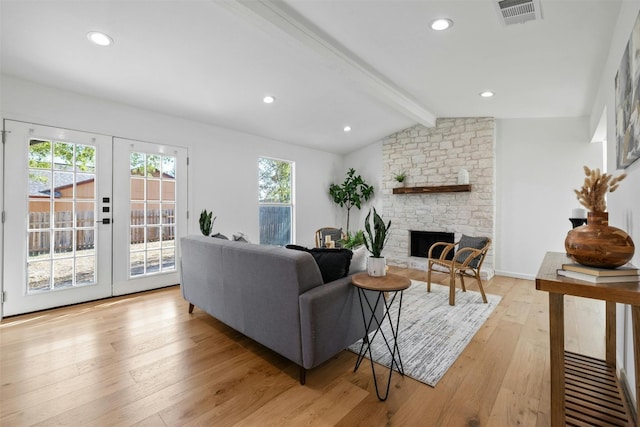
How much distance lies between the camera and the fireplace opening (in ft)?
17.7

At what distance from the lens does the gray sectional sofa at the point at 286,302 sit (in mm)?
1869

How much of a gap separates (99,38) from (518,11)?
3.35 metres

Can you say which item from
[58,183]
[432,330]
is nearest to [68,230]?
[58,183]

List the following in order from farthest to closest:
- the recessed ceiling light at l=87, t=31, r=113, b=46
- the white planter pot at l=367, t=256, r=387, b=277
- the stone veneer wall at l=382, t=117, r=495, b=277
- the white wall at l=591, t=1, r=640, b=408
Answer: the stone veneer wall at l=382, t=117, r=495, b=277
the recessed ceiling light at l=87, t=31, r=113, b=46
the white planter pot at l=367, t=256, r=387, b=277
the white wall at l=591, t=1, r=640, b=408

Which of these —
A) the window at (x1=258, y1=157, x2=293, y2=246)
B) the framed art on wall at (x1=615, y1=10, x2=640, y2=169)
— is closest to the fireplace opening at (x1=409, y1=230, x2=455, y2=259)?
the window at (x1=258, y1=157, x2=293, y2=246)

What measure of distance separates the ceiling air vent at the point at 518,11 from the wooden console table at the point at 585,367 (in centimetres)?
Result: 177

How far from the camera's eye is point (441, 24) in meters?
2.40

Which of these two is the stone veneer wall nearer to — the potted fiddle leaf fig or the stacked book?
the potted fiddle leaf fig

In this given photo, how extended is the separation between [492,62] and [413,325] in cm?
274

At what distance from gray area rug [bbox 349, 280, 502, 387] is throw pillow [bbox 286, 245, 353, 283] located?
687mm

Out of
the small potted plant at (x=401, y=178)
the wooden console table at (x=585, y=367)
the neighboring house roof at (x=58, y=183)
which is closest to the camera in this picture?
the wooden console table at (x=585, y=367)

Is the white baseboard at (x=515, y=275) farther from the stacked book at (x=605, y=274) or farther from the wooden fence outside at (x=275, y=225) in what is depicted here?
the stacked book at (x=605, y=274)

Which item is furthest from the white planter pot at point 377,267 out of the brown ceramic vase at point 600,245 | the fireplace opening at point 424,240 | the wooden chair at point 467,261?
the fireplace opening at point 424,240

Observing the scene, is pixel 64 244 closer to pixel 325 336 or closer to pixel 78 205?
pixel 78 205
